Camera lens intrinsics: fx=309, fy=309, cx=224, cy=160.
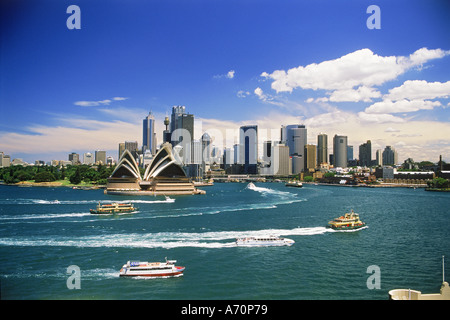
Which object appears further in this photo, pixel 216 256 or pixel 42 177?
pixel 42 177

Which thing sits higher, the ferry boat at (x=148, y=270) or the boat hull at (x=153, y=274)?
the ferry boat at (x=148, y=270)

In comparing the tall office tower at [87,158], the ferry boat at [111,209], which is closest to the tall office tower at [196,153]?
the tall office tower at [87,158]

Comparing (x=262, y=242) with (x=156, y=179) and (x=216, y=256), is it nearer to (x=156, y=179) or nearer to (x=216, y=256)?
(x=216, y=256)

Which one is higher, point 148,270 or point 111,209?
point 148,270
